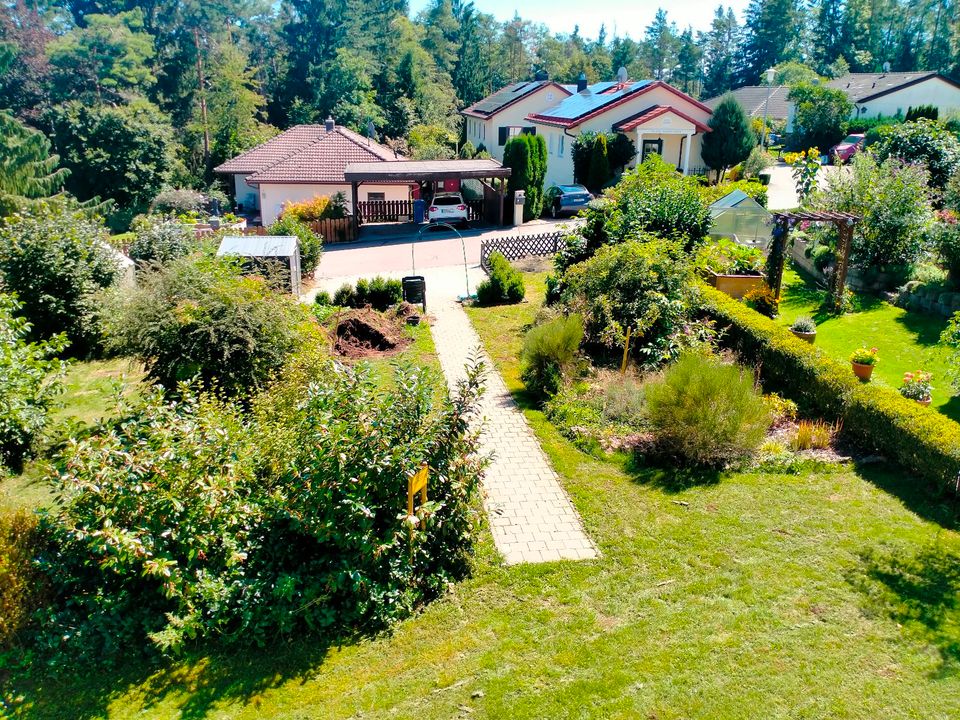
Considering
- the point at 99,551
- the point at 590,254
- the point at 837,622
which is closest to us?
the point at 99,551

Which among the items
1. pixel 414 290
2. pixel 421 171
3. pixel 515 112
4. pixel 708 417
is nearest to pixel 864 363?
pixel 708 417

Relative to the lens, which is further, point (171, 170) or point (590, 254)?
point (171, 170)

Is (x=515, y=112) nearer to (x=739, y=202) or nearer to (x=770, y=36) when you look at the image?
(x=739, y=202)

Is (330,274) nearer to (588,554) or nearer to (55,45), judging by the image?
(588,554)

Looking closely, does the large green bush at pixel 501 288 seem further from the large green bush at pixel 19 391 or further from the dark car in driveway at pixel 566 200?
the dark car in driveway at pixel 566 200

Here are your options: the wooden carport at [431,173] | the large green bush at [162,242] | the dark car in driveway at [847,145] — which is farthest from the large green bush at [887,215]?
the dark car in driveway at [847,145]

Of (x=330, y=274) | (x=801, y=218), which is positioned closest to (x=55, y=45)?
(x=330, y=274)

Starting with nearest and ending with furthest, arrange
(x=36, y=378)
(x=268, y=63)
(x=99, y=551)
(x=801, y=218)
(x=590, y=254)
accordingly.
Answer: (x=99, y=551) → (x=36, y=378) → (x=801, y=218) → (x=590, y=254) → (x=268, y=63)
